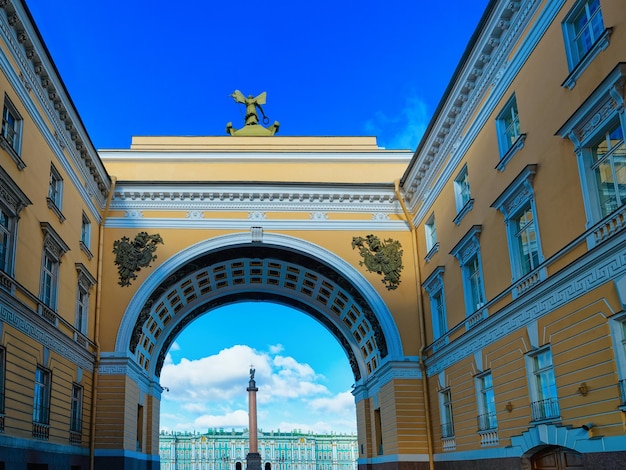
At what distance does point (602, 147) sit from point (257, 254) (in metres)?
17.7

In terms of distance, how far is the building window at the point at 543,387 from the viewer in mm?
15484

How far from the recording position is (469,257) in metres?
21.1

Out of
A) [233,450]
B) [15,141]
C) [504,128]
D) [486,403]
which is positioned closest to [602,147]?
[504,128]

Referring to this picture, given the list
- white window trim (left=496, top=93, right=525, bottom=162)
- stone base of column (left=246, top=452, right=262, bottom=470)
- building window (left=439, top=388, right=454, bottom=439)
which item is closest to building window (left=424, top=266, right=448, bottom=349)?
building window (left=439, top=388, right=454, bottom=439)

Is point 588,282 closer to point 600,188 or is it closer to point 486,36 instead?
point 600,188

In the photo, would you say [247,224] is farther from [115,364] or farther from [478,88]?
[478,88]

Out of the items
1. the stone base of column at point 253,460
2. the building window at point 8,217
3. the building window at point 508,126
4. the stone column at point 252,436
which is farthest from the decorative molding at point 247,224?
the stone base of column at point 253,460

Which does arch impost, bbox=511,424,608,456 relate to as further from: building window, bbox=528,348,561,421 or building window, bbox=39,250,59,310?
building window, bbox=39,250,59,310

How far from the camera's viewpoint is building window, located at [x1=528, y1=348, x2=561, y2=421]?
15.5 m

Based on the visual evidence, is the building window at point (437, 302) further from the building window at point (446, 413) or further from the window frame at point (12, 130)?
the window frame at point (12, 130)

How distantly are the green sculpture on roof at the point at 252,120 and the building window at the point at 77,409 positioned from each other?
48.8ft

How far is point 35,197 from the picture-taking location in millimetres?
19219

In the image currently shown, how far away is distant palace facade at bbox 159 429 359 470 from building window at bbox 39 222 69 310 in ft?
305

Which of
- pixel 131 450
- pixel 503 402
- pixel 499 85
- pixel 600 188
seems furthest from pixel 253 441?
pixel 600 188
